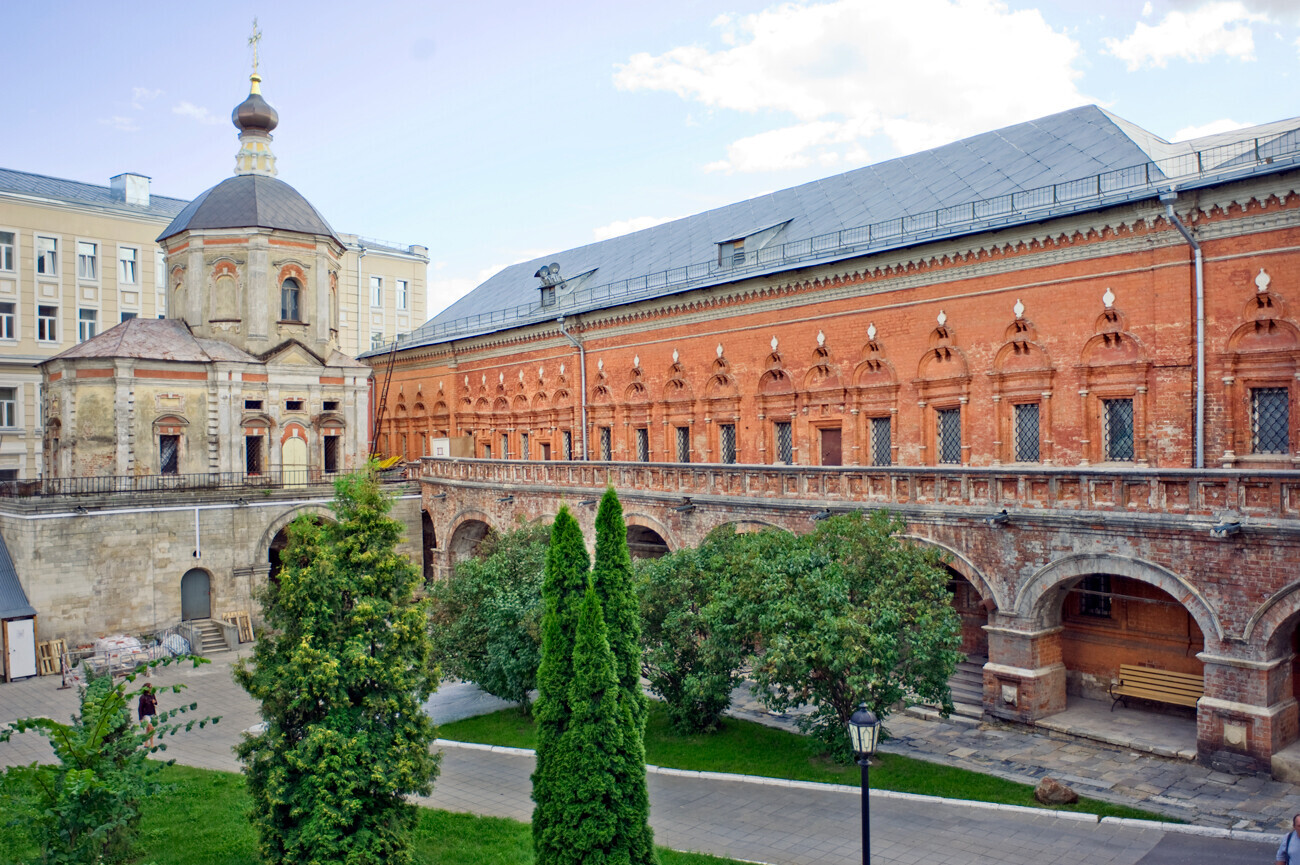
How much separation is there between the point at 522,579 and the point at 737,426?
9322mm

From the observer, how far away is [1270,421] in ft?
57.2

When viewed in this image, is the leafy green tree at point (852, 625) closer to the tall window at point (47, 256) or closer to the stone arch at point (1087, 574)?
the stone arch at point (1087, 574)

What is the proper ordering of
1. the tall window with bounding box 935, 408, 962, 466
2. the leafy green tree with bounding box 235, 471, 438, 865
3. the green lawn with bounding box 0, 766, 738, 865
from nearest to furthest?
the leafy green tree with bounding box 235, 471, 438, 865 < the green lawn with bounding box 0, 766, 738, 865 < the tall window with bounding box 935, 408, 962, 466

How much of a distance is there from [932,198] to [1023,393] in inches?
229

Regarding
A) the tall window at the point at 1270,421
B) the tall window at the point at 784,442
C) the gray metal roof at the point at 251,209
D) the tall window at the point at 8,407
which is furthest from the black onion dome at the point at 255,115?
the tall window at the point at 1270,421

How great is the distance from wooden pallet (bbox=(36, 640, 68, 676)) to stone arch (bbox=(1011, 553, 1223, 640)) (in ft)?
78.3

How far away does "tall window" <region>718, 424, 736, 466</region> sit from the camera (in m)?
27.7

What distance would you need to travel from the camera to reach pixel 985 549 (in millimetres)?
17250

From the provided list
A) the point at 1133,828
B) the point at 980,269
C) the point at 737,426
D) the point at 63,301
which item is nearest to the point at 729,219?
the point at 737,426

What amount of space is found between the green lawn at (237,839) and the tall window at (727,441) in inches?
589

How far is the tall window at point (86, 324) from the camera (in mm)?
41156

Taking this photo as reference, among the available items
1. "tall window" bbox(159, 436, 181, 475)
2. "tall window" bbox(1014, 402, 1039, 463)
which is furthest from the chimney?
"tall window" bbox(1014, 402, 1039, 463)

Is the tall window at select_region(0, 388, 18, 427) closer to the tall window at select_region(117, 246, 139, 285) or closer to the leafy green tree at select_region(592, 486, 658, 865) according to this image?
the tall window at select_region(117, 246, 139, 285)

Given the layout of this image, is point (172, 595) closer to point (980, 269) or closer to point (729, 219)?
point (729, 219)
